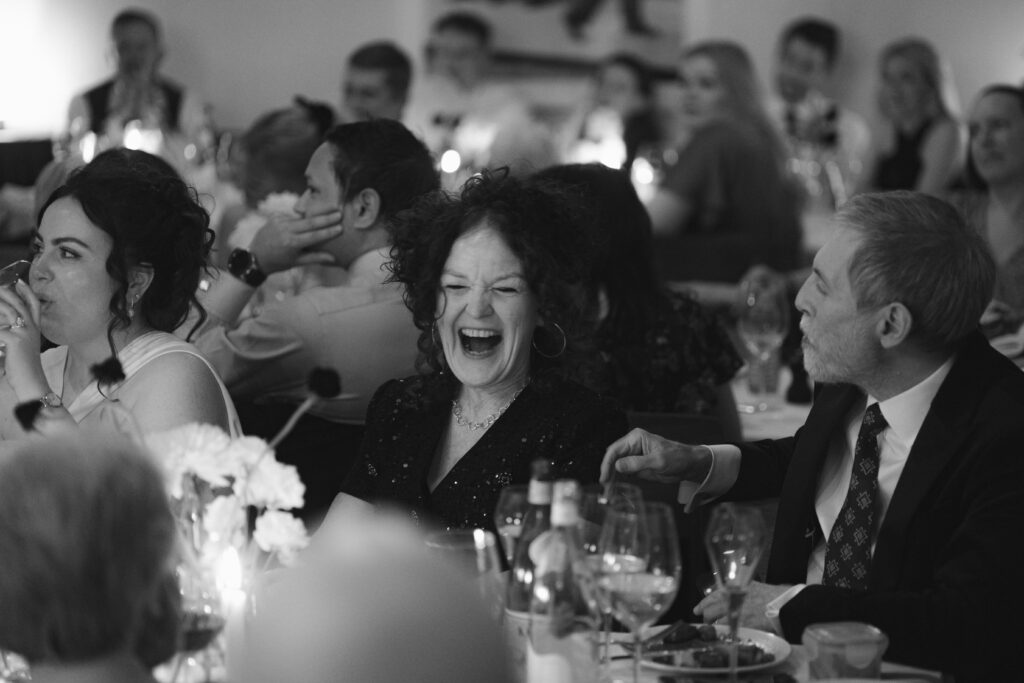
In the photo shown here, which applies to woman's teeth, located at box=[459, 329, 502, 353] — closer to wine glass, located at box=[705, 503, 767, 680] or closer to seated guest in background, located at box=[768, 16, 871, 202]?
wine glass, located at box=[705, 503, 767, 680]

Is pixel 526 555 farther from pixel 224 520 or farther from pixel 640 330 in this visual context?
pixel 640 330

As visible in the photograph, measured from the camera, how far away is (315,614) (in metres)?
0.97

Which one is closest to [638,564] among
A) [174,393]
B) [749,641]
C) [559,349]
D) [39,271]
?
[749,641]

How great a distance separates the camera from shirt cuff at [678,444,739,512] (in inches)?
104

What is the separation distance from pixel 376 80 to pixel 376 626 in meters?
6.27

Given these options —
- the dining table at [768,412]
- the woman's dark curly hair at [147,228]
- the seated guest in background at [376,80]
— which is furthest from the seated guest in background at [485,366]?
the seated guest in background at [376,80]

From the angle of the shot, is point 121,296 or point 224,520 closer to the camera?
point 224,520

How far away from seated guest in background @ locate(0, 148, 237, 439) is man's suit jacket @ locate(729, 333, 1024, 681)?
1209 millimetres

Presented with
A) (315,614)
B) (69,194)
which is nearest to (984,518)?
(315,614)

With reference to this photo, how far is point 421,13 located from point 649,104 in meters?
2.19

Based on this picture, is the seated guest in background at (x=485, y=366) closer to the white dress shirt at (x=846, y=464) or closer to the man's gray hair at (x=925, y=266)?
the white dress shirt at (x=846, y=464)

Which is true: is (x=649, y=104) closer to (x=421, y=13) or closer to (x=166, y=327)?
(x=421, y=13)

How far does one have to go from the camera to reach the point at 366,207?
3760mm

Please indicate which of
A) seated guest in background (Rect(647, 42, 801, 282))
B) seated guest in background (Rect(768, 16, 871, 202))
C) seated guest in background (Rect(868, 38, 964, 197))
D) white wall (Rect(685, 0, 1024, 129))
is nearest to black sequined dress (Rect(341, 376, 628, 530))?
seated guest in background (Rect(647, 42, 801, 282))
